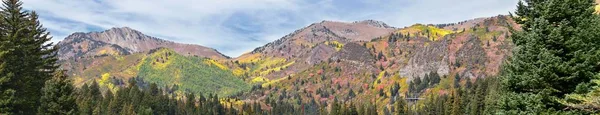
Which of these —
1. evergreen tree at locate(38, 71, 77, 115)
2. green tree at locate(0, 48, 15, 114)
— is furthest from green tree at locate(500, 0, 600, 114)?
evergreen tree at locate(38, 71, 77, 115)

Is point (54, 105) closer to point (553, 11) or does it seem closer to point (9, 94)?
point (9, 94)

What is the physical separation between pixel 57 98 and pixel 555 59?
159 feet

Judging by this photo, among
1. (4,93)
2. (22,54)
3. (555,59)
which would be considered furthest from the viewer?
(22,54)

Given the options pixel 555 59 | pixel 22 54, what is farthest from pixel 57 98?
pixel 555 59

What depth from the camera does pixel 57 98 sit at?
173 ft

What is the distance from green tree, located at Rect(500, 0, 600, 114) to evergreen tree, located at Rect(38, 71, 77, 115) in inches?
1783

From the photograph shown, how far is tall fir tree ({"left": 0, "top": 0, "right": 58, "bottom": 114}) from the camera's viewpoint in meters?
48.2

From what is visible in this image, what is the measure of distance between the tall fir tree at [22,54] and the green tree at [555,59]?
4328 cm

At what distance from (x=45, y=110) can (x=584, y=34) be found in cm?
5079

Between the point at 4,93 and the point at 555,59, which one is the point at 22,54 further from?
the point at 555,59

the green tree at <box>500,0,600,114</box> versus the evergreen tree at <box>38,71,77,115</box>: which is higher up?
the green tree at <box>500,0,600,114</box>

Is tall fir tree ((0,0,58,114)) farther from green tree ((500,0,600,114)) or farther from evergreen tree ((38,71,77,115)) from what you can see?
green tree ((500,0,600,114))

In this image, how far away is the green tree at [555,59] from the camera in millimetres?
25734

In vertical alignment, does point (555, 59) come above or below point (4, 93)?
above
